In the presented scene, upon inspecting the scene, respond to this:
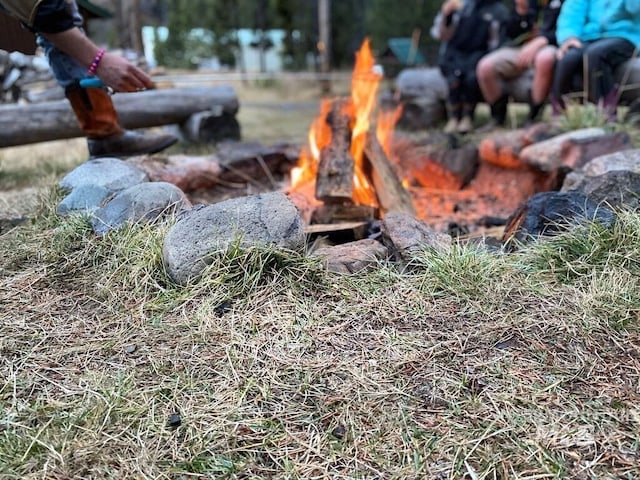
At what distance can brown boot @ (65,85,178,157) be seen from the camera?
352 centimetres

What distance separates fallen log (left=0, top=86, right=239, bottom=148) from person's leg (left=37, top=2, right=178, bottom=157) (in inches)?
47.7

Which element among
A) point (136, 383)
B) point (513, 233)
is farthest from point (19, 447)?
point (513, 233)

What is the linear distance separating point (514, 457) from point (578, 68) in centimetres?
449

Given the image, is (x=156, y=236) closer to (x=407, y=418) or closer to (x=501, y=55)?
(x=407, y=418)

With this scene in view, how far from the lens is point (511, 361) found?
180cm

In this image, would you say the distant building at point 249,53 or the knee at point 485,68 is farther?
the distant building at point 249,53

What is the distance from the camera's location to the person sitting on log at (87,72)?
8.43 feet

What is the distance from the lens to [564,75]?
5.05m

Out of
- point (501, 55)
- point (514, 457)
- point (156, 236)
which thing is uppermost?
point (501, 55)

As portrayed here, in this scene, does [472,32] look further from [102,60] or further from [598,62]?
[102,60]

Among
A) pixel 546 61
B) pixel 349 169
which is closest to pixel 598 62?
pixel 546 61

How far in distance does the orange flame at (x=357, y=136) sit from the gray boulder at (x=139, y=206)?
112 centimetres

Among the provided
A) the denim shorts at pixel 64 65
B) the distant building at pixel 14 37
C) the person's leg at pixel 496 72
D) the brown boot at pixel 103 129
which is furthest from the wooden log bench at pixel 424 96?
the distant building at pixel 14 37

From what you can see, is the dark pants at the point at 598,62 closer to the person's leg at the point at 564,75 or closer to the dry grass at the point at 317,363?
the person's leg at the point at 564,75
